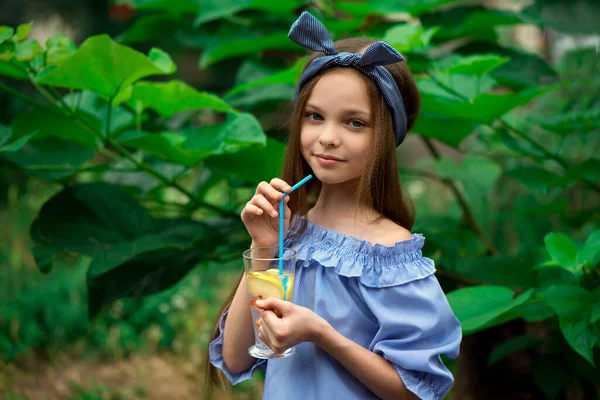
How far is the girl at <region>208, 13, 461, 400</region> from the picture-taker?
1018 mm

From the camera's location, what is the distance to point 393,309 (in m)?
1.04

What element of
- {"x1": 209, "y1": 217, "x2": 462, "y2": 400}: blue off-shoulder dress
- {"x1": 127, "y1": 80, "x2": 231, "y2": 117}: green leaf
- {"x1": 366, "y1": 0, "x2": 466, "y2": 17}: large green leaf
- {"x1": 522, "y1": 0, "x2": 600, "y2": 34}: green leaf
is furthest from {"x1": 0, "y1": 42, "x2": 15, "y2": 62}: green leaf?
{"x1": 522, "y1": 0, "x2": 600, "y2": 34}: green leaf

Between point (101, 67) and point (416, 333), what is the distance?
762 millimetres

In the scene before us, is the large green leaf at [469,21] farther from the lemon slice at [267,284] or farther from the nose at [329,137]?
the lemon slice at [267,284]

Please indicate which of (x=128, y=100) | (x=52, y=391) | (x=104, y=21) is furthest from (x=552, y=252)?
(x=104, y=21)

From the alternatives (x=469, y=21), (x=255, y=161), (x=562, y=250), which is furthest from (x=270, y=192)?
(x=469, y=21)

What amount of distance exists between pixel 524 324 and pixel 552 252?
0.70m

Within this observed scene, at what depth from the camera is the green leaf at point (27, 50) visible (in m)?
1.34

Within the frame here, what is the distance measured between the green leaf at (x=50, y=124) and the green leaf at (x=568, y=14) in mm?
1189

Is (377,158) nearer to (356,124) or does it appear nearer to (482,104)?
(356,124)

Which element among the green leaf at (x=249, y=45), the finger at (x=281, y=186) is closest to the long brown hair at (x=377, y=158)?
the finger at (x=281, y=186)

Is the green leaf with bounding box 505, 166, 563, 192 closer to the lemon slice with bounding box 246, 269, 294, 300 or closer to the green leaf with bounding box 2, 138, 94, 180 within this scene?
the lemon slice with bounding box 246, 269, 294, 300

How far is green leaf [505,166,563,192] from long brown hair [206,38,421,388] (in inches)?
20.1

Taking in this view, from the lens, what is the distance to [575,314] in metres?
1.26
